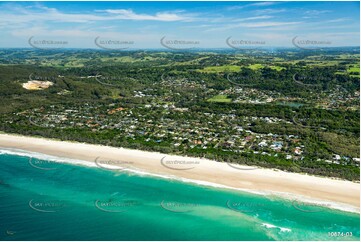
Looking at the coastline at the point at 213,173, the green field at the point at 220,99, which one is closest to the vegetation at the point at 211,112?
the green field at the point at 220,99

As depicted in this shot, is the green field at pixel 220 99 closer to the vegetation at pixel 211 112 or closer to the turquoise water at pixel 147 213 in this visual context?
the vegetation at pixel 211 112

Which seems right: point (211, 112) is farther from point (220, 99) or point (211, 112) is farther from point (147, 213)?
point (147, 213)

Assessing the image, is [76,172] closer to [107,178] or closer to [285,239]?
[107,178]

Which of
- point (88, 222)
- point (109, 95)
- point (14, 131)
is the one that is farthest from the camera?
point (109, 95)

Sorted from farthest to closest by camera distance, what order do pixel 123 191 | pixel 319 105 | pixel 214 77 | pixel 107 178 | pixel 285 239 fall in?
pixel 214 77 → pixel 319 105 → pixel 107 178 → pixel 123 191 → pixel 285 239

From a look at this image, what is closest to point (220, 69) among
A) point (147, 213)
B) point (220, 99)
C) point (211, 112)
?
point (220, 99)

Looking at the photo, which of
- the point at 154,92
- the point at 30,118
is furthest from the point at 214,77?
the point at 30,118

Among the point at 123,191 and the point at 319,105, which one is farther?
the point at 319,105
